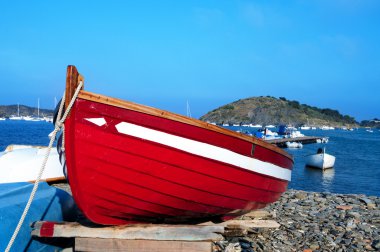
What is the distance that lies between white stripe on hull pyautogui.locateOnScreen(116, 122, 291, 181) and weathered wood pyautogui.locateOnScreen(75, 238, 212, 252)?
1.22 metres

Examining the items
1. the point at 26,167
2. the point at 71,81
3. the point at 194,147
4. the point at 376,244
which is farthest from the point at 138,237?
the point at 26,167

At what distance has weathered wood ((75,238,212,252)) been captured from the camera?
533 centimetres

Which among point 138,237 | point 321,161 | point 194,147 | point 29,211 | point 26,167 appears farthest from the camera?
point 321,161

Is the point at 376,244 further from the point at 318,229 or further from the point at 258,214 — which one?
the point at 258,214

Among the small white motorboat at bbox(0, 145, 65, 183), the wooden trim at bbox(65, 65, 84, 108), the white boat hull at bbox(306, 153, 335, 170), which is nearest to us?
the wooden trim at bbox(65, 65, 84, 108)

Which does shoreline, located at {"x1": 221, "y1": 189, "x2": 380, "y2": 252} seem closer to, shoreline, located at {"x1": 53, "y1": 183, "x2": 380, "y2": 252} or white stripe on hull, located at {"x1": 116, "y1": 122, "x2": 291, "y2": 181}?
shoreline, located at {"x1": 53, "y1": 183, "x2": 380, "y2": 252}

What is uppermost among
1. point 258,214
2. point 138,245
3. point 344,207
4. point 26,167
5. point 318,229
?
point 26,167

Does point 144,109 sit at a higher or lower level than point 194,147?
higher

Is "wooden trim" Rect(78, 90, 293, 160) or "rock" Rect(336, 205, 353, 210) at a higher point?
"wooden trim" Rect(78, 90, 293, 160)

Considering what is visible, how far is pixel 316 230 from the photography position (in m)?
7.59

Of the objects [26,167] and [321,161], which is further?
[321,161]

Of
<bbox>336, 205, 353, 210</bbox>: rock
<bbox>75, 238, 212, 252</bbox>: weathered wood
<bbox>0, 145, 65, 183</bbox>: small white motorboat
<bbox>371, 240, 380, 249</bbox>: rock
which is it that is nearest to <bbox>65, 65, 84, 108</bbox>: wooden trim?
<bbox>75, 238, 212, 252</bbox>: weathered wood

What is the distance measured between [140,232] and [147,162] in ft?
3.40

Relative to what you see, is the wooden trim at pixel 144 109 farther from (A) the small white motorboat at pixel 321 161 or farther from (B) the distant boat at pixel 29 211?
(A) the small white motorboat at pixel 321 161
